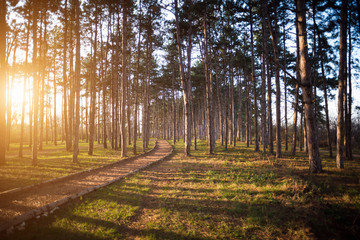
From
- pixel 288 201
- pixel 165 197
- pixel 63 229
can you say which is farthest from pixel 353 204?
pixel 63 229

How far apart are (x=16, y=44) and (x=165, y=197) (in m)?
23.5

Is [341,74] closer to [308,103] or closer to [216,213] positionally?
[308,103]

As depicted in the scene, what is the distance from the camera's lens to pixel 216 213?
452 centimetres

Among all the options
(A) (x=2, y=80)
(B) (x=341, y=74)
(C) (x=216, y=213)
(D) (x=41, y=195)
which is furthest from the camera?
(A) (x=2, y=80)

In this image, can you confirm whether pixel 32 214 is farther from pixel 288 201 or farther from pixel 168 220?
pixel 288 201

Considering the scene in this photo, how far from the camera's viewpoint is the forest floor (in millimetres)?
3643

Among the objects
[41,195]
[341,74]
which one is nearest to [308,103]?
[341,74]

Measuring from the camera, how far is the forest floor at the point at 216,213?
143 inches

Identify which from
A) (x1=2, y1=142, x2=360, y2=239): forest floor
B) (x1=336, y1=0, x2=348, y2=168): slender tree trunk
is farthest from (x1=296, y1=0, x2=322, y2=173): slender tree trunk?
(x1=336, y1=0, x2=348, y2=168): slender tree trunk

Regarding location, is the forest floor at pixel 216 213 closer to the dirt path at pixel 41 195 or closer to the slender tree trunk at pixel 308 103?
the slender tree trunk at pixel 308 103

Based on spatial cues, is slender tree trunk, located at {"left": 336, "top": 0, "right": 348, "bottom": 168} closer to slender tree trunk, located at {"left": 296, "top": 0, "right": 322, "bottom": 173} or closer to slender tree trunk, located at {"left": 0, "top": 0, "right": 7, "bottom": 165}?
slender tree trunk, located at {"left": 296, "top": 0, "right": 322, "bottom": 173}

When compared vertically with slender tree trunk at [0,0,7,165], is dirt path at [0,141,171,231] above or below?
below

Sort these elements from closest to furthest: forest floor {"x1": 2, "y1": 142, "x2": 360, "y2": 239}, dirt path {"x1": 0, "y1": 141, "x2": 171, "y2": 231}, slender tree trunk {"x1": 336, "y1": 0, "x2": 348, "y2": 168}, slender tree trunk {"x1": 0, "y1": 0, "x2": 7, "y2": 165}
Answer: forest floor {"x1": 2, "y1": 142, "x2": 360, "y2": 239}
dirt path {"x1": 0, "y1": 141, "x2": 171, "y2": 231}
slender tree trunk {"x1": 336, "y1": 0, "x2": 348, "y2": 168}
slender tree trunk {"x1": 0, "y1": 0, "x2": 7, "y2": 165}

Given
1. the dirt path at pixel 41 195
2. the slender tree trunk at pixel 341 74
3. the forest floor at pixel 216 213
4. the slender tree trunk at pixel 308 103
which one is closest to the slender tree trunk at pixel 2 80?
the dirt path at pixel 41 195
